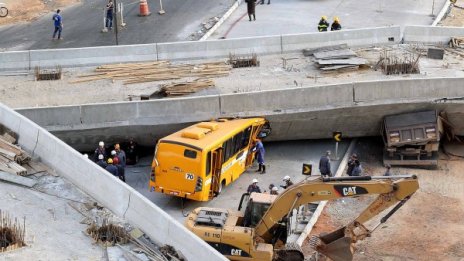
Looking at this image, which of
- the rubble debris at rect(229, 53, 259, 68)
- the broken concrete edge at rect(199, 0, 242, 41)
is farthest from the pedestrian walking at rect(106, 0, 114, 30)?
the rubble debris at rect(229, 53, 259, 68)

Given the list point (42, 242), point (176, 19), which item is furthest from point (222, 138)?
point (176, 19)

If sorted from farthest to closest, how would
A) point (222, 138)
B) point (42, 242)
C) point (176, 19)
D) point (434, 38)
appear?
1. point (176, 19)
2. point (434, 38)
3. point (222, 138)
4. point (42, 242)

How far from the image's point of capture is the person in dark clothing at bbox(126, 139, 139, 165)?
1101 inches

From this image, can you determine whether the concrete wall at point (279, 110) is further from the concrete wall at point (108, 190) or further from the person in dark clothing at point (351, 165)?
the concrete wall at point (108, 190)

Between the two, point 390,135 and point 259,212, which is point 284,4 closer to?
point 390,135

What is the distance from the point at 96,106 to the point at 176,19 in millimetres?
16420

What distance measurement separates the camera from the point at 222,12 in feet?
145

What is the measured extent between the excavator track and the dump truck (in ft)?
27.3

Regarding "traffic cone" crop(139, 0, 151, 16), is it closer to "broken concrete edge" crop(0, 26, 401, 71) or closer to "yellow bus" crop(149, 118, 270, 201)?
"broken concrete edge" crop(0, 26, 401, 71)

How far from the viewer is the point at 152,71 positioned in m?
30.9

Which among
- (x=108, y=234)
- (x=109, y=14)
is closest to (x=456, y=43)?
(x=109, y=14)

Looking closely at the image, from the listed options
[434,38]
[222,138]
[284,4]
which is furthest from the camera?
[284,4]

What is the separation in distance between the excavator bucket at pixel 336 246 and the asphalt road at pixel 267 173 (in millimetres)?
4739

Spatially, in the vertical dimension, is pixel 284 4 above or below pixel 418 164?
above
